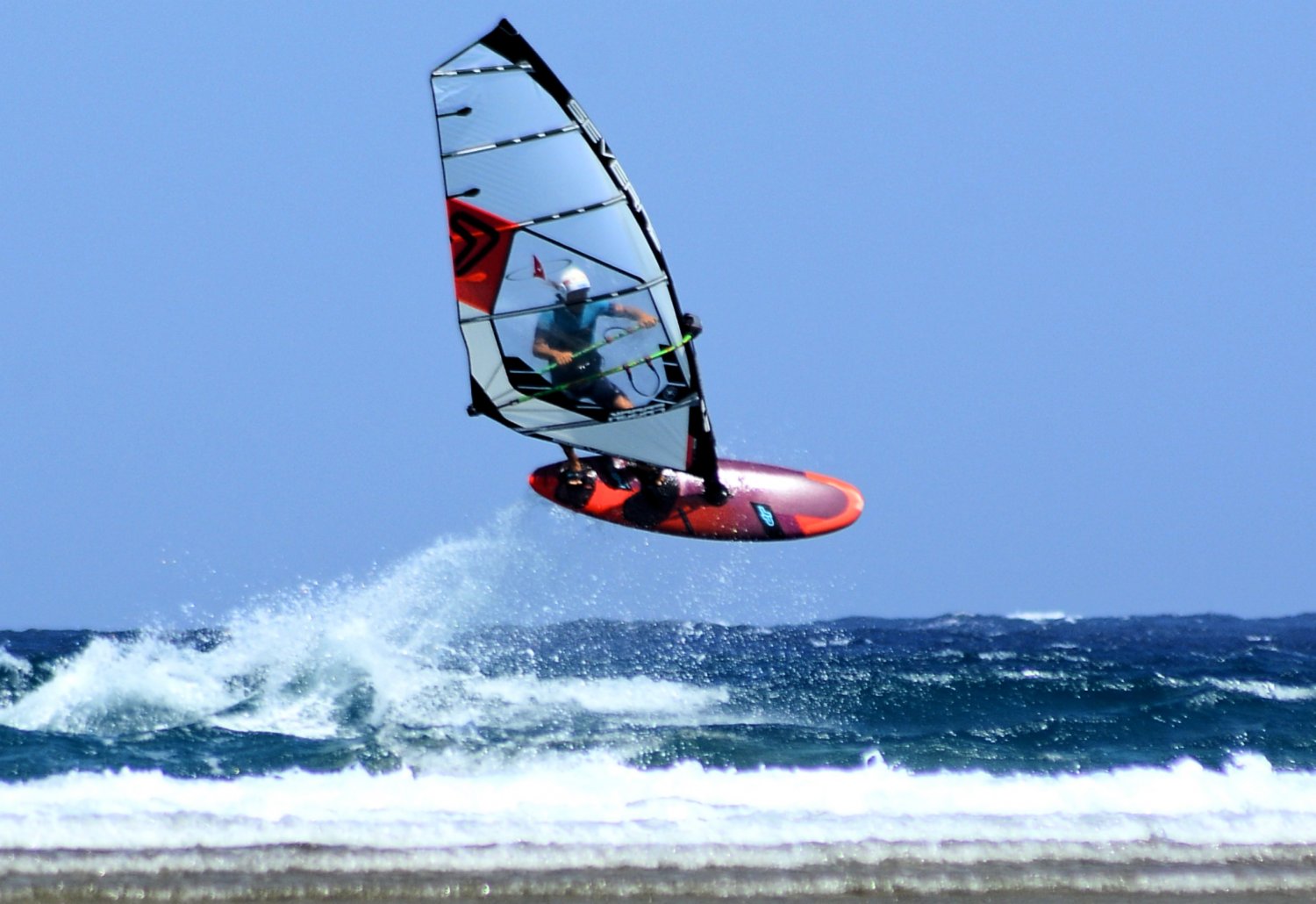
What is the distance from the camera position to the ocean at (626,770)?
468 cm

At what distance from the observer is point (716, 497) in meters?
9.77

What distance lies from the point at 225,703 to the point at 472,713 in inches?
75.7

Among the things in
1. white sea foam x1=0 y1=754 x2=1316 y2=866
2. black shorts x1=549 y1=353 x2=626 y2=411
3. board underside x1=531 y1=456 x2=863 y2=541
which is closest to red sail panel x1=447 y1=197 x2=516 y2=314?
black shorts x1=549 y1=353 x2=626 y2=411

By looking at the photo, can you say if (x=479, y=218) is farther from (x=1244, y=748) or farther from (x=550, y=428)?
(x=1244, y=748)

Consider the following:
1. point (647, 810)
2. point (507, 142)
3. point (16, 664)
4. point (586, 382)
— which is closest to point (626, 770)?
point (647, 810)

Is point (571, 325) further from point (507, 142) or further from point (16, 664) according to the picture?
point (16, 664)

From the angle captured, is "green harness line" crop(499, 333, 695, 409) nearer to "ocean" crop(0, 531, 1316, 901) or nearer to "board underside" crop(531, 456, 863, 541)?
"board underside" crop(531, 456, 863, 541)

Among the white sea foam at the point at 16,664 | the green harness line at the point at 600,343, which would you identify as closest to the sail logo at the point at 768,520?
the green harness line at the point at 600,343

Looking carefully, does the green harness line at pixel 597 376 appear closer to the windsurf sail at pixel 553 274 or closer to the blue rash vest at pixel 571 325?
the windsurf sail at pixel 553 274

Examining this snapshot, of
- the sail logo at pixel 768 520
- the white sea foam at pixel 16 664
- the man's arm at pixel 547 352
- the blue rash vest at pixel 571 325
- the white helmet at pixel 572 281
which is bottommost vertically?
the white sea foam at pixel 16 664

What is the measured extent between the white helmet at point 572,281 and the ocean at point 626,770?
2.92 metres

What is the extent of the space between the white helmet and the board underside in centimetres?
164

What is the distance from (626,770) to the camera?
7223 mm

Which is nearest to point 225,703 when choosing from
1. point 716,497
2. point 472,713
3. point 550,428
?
point 472,713
